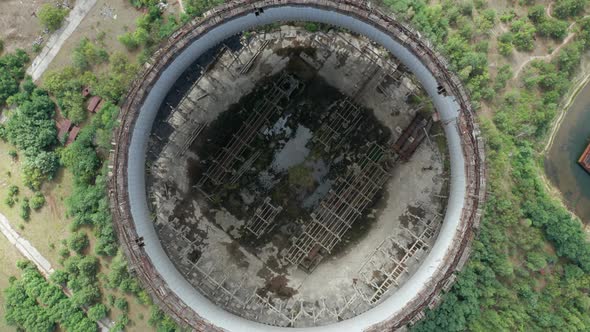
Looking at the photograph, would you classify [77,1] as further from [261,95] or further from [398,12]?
[398,12]

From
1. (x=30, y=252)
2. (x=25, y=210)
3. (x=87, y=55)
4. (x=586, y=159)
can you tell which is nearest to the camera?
(x=87, y=55)

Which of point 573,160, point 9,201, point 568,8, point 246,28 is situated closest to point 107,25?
point 246,28

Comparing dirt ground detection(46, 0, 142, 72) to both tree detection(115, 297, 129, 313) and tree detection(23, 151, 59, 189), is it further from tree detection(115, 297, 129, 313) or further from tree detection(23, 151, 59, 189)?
tree detection(115, 297, 129, 313)

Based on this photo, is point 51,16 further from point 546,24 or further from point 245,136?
→ point 546,24

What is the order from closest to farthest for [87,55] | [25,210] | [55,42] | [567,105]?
[87,55] < [25,210] < [55,42] < [567,105]

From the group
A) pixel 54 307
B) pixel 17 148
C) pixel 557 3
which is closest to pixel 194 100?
pixel 17 148

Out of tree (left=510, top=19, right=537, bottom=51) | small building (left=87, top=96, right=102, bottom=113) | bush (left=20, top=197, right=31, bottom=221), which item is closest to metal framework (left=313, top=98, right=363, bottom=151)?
tree (left=510, top=19, right=537, bottom=51)

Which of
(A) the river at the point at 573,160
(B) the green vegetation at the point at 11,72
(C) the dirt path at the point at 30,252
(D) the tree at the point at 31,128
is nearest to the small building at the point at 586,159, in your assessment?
(A) the river at the point at 573,160
